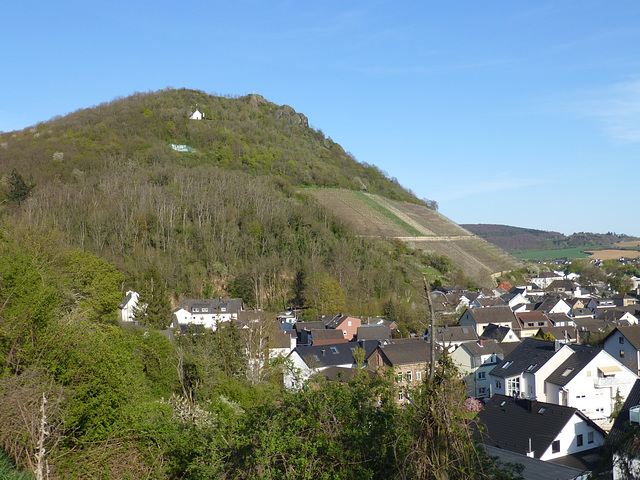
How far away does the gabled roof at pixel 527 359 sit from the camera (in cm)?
2592

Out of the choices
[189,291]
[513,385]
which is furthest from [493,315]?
[189,291]

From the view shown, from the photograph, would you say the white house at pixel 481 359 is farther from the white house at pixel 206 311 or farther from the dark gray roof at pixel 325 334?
the white house at pixel 206 311

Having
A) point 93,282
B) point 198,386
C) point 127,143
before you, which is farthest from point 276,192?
point 198,386

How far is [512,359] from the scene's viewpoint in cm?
2809

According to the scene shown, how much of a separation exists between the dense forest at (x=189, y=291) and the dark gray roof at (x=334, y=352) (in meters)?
4.21

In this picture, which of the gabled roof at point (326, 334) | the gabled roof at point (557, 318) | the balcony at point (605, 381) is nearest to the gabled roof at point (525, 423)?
the balcony at point (605, 381)

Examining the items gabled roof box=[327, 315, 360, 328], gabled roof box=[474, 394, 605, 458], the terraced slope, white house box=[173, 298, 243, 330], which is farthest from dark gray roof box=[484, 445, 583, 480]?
the terraced slope

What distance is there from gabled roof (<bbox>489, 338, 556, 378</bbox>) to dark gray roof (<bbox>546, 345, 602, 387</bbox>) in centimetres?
74

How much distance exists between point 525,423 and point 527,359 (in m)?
9.49

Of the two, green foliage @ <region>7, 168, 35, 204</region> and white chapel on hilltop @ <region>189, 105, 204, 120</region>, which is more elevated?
white chapel on hilltop @ <region>189, 105, 204, 120</region>

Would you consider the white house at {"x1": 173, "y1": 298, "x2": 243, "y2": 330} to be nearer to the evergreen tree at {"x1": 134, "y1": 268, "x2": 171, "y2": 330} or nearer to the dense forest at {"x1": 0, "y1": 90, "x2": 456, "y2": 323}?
the dense forest at {"x1": 0, "y1": 90, "x2": 456, "y2": 323}

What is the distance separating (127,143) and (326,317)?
45216 millimetres

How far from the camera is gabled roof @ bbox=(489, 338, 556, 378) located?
85.0 feet

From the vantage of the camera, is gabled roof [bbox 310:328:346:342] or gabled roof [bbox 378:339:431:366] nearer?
gabled roof [bbox 378:339:431:366]
